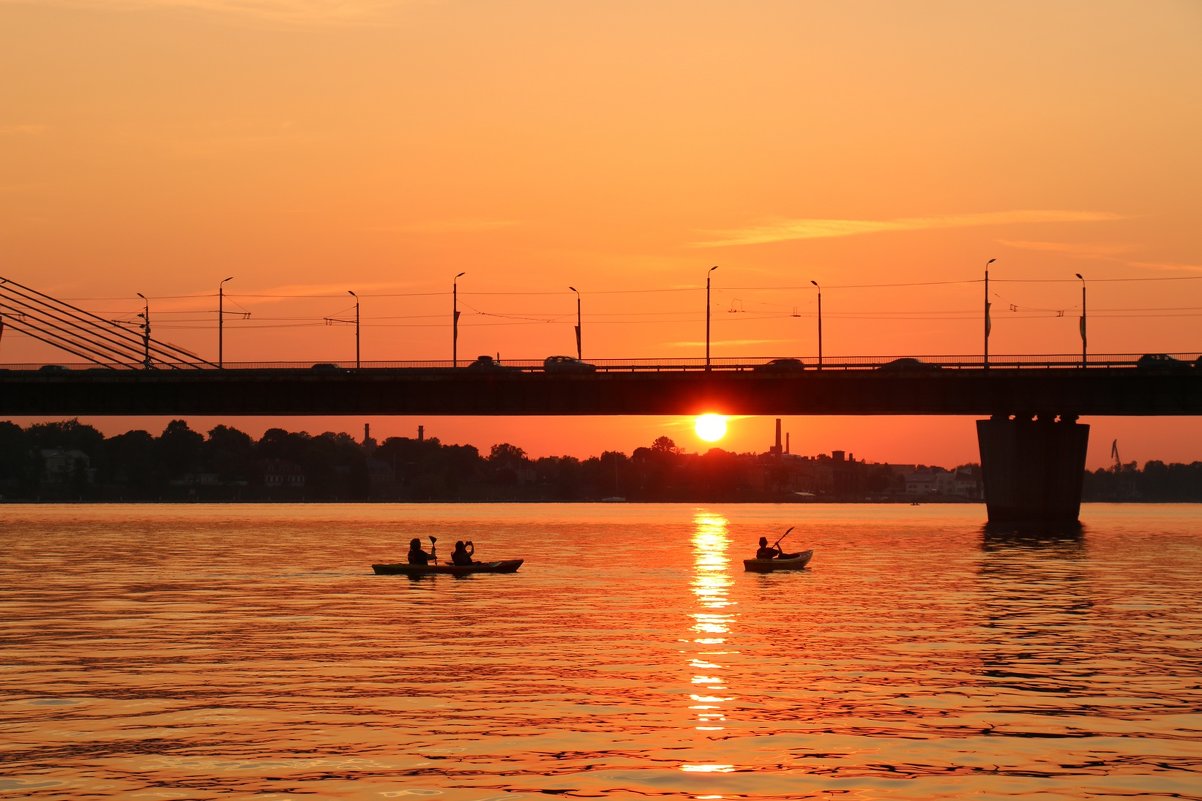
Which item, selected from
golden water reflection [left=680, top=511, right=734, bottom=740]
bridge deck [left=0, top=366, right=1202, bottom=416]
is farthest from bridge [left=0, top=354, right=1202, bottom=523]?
golden water reflection [left=680, top=511, right=734, bottom=740]

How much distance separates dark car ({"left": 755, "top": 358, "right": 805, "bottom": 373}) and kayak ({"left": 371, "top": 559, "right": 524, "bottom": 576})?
54.7 meters

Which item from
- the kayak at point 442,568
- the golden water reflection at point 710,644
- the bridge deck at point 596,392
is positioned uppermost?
the bridge deck at point 596,392

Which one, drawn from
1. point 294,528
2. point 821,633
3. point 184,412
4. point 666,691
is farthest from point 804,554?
point 294,528

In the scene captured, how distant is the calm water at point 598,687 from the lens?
25906mm

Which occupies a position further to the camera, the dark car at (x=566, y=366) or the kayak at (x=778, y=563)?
A: the dark car at (x=566, y=366)

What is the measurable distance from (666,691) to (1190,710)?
1052 centimetres

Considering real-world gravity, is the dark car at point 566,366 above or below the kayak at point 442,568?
above

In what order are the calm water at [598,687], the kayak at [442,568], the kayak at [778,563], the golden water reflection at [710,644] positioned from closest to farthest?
1. the calm water at [598,687]
2. the golden water reflection at [710,644]
3. the kayak at [442,568]
4. the kayak at [778,563]

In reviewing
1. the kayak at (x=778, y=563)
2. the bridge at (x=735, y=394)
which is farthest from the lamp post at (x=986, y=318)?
the kayak at (x=778, y=563)

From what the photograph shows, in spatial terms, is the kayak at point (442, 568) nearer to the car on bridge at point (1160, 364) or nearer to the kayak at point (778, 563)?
the kayak at point (778, 563)

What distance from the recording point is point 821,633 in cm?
4872

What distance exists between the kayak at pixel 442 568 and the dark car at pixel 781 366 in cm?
5472

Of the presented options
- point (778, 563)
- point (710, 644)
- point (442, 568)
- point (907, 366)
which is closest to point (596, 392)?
point (907, 366)

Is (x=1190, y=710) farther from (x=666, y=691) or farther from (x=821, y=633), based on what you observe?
(x=821, y=633)
